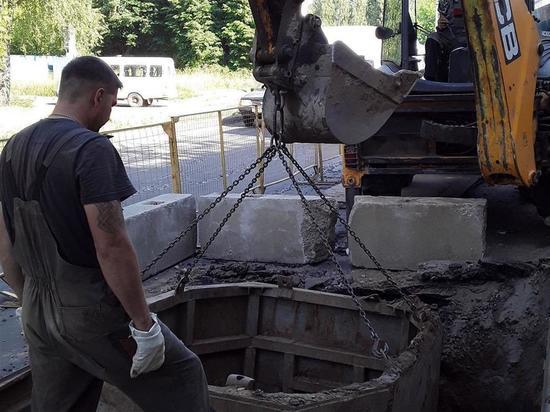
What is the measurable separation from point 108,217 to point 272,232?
4.16m

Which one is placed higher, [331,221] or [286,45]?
[286,45]

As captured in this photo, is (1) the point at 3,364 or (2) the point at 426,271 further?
(2) the point at 426,271

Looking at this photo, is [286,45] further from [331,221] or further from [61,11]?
[61,11]

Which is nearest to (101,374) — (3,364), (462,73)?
(3,364)

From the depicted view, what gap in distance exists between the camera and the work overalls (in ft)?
9.03

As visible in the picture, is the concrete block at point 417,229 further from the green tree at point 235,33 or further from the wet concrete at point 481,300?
the green tree at point 235,33

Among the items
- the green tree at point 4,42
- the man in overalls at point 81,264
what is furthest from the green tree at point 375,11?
the green tree at point 4,42

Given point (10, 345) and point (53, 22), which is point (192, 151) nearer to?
point (10, 345)

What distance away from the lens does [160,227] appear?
21.7ft

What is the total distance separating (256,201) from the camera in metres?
6.76

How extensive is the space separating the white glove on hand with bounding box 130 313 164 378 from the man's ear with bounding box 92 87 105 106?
93cm

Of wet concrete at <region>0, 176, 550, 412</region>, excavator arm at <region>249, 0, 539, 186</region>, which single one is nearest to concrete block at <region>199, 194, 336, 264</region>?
wet concrete at <region>0, 176, 550, 412</region>

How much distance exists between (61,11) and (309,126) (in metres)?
27.4

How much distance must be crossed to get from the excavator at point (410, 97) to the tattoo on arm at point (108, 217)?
3.59 ft
